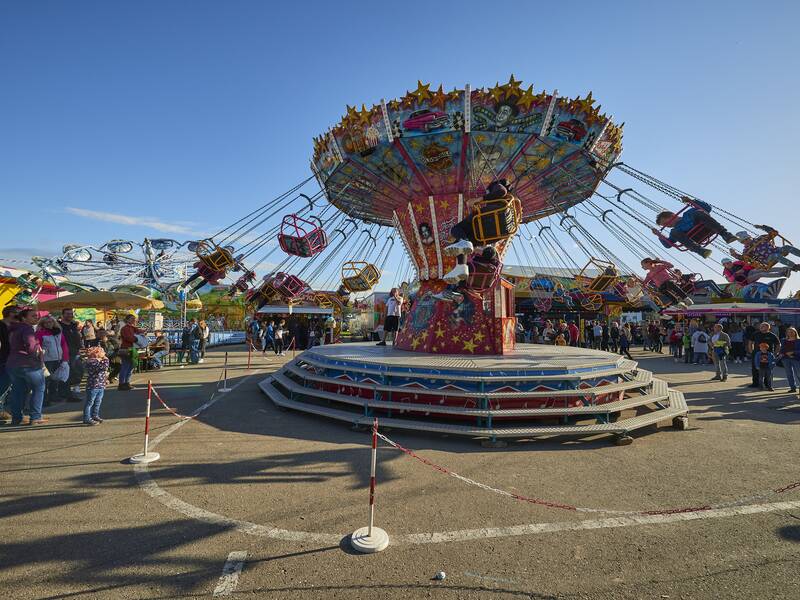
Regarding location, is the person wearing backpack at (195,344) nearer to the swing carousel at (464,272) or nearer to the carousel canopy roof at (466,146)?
the swing carousel at (464,272)

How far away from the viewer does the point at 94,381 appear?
24.0ft

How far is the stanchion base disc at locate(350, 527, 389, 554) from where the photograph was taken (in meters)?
3.30

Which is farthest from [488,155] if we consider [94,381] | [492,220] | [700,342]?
[700,342]

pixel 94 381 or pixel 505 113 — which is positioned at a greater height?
pixel 505 113

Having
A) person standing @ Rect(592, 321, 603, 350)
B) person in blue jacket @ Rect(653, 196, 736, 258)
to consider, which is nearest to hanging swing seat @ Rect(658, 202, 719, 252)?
person in blue jacket @ Rect(653, 196, 736, 258)

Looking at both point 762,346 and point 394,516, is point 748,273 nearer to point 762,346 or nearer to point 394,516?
point 762,346

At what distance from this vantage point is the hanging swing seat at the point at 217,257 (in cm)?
1095

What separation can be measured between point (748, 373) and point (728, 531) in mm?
16386

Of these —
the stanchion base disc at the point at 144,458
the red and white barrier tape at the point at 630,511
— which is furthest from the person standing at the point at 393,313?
the red and white barrier tape at the point at 630,511

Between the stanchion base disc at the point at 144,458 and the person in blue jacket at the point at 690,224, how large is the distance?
35.4 feet

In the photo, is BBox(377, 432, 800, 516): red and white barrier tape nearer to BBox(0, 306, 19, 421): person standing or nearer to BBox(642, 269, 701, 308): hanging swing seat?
BBox(642, 269, 701, 308): hanging swing seat

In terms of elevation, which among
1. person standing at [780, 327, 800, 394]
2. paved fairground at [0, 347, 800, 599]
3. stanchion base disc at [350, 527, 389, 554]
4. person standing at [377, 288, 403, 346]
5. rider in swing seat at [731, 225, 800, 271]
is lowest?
paved fairground at [0, 347, 800, 599]

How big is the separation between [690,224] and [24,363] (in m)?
13.4

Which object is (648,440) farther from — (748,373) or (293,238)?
(748,373)
